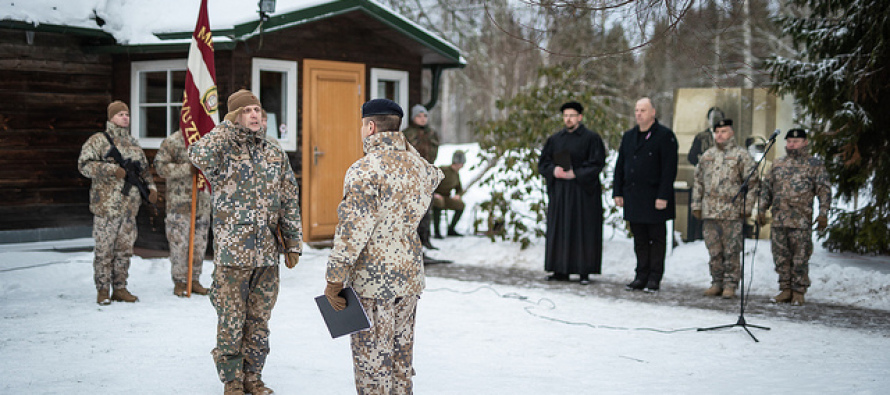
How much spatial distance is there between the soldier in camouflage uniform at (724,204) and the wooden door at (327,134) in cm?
490

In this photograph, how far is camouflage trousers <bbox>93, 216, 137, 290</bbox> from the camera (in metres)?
7.09

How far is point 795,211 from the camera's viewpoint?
7770 mm

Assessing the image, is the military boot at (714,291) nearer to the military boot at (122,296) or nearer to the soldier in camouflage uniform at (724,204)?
the soldier in camouflage uniform at (724,204)

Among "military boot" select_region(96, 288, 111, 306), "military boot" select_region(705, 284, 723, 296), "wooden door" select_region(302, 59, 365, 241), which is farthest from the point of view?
"wooden door" select_region(302, 59, 365, 241)

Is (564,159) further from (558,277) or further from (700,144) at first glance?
(700,144)

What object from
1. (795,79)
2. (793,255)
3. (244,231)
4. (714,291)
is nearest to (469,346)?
(244,231)

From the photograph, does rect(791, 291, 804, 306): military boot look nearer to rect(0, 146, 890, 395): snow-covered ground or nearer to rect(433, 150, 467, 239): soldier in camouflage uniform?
rect(0, 146, 890, 395): snow-covered ground

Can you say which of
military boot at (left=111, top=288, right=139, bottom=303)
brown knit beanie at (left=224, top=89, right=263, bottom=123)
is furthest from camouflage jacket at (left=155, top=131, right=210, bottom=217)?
brown knit beanie at (left=224, top=89, right=263, bottom=123)

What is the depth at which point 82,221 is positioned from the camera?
425 inches

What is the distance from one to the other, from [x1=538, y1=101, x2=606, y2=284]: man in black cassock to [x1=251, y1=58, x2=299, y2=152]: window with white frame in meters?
3.50

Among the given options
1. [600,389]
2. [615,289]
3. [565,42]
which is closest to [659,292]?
[615,289]

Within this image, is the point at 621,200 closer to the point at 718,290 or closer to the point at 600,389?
the point at 718,290

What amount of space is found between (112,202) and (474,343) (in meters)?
3.48

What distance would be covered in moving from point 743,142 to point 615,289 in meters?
4.64
